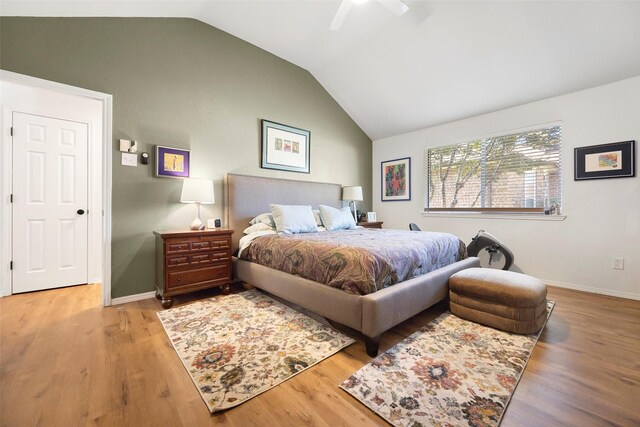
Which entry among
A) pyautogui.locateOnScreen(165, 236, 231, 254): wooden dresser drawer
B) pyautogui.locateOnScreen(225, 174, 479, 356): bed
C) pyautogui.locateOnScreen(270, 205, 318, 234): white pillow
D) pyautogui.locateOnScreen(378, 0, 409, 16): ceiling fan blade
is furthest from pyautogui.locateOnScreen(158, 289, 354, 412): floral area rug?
pyautogui.locateOnScreen(378, 0, 409, 16): ceiling fan blade

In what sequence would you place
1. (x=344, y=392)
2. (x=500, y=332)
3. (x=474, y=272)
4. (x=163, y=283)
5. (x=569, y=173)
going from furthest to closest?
(x=569, y=173)
(x=163, y=283)
(x=474, y=272)
(x=500, y=332)
(x=344, y=392)

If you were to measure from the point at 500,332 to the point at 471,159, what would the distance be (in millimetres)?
2883

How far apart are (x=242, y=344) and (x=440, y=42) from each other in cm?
384

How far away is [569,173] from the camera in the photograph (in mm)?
3182

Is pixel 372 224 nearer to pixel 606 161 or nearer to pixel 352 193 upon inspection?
pixel 352 193

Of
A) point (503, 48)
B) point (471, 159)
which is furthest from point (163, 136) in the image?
point (471, 159)

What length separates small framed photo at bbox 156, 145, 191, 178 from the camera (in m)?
2.86

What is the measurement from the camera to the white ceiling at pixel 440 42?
97.4 inches

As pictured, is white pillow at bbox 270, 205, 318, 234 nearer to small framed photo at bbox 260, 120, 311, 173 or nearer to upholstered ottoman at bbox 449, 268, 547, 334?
small framed photo at bbox 260, 120, 311, 173

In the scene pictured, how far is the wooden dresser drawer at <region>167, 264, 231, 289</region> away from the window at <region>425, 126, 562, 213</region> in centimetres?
349

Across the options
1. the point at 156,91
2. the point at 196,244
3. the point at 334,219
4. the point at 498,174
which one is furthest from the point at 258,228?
the point at 498,174

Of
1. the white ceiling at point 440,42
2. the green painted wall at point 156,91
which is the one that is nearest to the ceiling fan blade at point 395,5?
the white ceiling at point 440,42

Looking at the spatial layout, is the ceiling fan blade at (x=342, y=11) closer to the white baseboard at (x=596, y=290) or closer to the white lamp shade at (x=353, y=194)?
the white lamp shade at (x=353, y=194)

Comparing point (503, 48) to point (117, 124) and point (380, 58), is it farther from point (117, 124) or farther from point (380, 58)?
point (117, 124)
